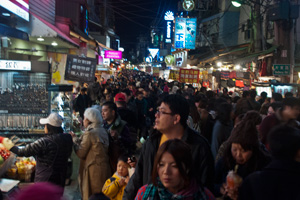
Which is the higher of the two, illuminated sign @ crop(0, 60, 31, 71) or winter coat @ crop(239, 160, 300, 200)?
illuminated sign @ crop(0, 60, 31, 71)

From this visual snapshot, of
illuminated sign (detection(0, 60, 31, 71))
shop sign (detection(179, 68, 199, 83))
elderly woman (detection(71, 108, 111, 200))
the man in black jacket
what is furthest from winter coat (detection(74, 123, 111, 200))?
shop sign (detection(179, 68, 199, 83))

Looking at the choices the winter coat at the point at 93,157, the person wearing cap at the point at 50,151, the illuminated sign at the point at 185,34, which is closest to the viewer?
the person wearing cap at the point at 50,151

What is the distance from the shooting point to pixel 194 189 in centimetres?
263

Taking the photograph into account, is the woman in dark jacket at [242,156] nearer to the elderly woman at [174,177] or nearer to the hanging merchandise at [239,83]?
the elderly woman at [174,177]

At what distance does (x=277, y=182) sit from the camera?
2.59 m

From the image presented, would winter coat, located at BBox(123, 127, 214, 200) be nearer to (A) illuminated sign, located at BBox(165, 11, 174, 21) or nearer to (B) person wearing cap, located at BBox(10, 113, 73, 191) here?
(B) person wearing cap, located at BBox(10, 113, 73, 191)

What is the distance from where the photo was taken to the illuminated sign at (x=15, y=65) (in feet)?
24.6

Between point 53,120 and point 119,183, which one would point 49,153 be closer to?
point 53,120

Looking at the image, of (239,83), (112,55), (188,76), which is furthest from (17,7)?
(112,55)

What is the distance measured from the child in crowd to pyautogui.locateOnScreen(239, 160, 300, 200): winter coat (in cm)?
212

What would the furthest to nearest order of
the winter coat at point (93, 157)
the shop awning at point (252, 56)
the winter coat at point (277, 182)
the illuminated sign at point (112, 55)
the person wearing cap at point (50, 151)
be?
the illuminated sign at point (112, 55) → the shop awning at point (252, 56) → the winter coat at point (93, 157) → the person wearing cap at point (50, 151) → the winter coat at point (277, 182)

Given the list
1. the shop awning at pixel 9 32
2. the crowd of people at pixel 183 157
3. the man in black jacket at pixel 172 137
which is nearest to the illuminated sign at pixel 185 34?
the shop awning at pixel 9 32

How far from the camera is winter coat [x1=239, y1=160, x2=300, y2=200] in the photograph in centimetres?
257

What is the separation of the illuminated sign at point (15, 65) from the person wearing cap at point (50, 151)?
9.29 ft
